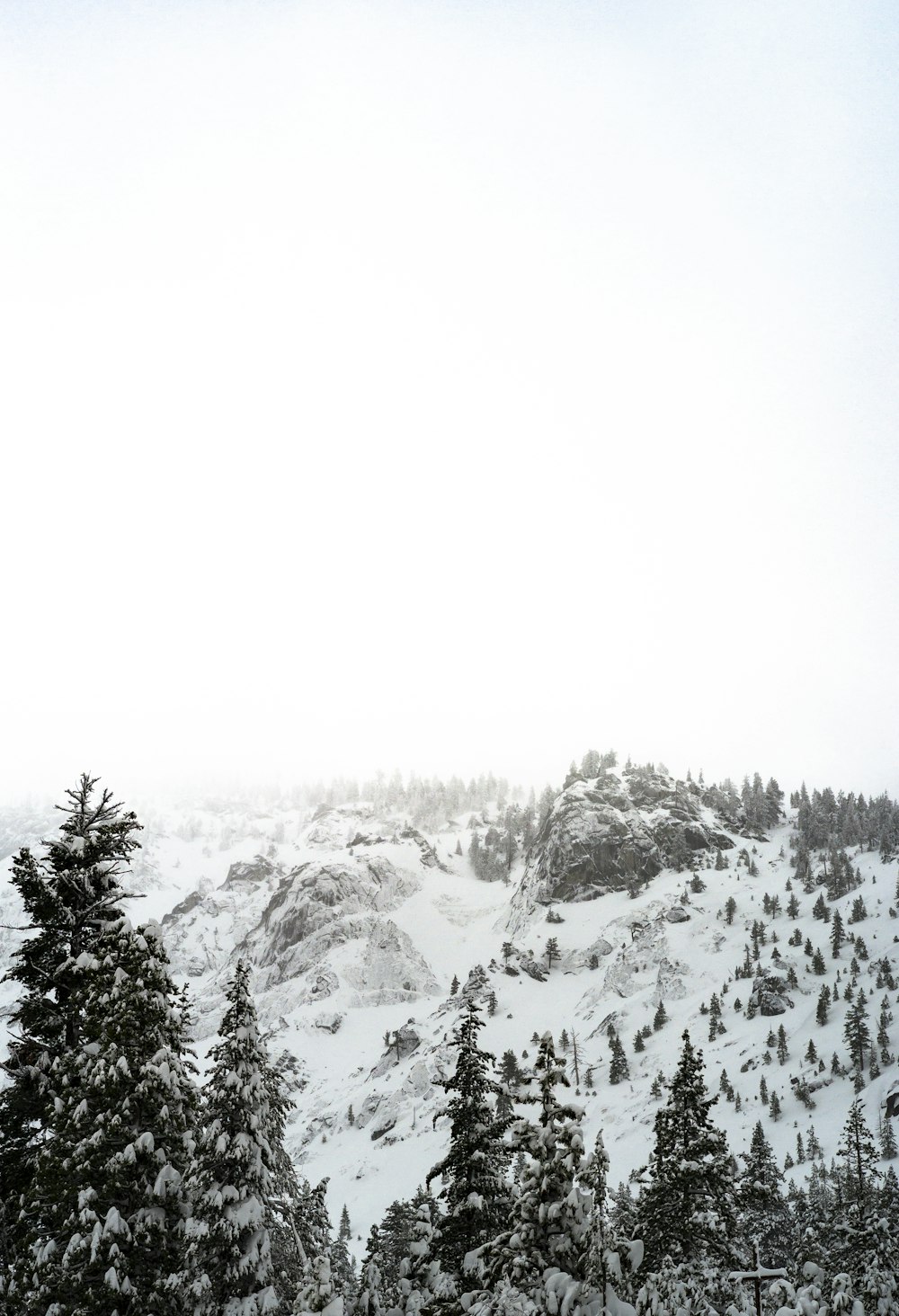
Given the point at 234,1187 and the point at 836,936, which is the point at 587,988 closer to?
the point at 836,936

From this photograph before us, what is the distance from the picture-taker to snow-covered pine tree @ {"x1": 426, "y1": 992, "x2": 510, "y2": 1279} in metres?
18.3

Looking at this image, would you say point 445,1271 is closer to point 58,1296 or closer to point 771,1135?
point 58,1296

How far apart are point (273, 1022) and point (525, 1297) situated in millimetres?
165342

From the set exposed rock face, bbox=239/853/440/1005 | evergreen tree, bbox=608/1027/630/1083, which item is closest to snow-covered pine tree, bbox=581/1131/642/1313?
evergreen tree, bbox=608/1027/630/1083

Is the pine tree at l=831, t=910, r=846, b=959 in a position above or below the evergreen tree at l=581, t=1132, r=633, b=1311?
below

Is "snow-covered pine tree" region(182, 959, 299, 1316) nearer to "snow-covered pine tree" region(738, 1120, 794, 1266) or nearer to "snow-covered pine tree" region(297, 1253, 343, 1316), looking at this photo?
"snow-covered pine tree" region(297, 1253, 343, 1316)

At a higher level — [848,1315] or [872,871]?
[848,1315]

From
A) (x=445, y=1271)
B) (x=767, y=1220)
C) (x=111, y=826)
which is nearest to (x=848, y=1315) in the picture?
(x=445, y=1271)

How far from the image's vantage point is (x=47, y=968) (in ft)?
55.9

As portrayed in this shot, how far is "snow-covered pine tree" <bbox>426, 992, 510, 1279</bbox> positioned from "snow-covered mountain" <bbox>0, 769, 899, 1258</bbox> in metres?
74.6

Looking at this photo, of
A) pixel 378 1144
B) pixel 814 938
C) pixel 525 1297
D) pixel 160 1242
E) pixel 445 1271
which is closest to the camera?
pixel 525 1297

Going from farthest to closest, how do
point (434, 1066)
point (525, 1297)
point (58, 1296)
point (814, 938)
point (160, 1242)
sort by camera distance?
point (814, 938) < point (434, 1066) < point (160, 1242) < point (58, 1296) < point (525, 1297)

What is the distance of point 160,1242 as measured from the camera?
46.7ft

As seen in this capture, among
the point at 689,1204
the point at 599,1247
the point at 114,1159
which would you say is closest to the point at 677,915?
the point at 689,1204
